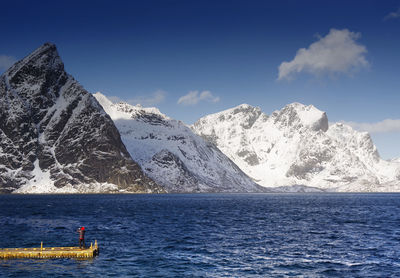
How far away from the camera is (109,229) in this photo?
90750 mm

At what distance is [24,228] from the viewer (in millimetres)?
91312

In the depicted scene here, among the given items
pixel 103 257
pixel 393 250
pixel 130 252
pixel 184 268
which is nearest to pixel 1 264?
pixel 103 257

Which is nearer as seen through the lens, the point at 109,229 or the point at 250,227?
the point at 109,229

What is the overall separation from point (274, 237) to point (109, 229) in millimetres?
32080

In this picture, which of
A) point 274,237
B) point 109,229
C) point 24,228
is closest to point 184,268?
point 274,237

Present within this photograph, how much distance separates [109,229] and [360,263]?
50125mm

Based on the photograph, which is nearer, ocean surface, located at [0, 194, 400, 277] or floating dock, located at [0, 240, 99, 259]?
ocean surface, located at [0, 194, 400, 277]

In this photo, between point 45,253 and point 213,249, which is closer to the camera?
point 45,253

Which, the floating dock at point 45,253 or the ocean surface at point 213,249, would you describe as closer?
the ocean surface at point 213,249

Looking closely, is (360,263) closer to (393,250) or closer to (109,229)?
(393,250)

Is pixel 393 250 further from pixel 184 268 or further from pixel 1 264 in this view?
pixel 1 264

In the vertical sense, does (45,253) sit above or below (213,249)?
above

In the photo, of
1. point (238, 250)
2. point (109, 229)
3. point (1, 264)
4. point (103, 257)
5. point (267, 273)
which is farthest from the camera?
point (109, 229)

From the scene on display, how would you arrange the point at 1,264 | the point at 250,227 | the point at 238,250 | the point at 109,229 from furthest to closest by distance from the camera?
the point at 250,227
the point at 109,229
the point at 238,250
the point at 1,264
